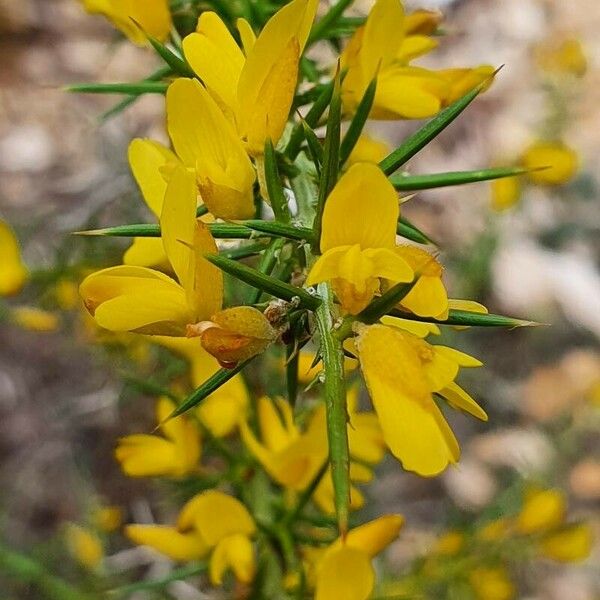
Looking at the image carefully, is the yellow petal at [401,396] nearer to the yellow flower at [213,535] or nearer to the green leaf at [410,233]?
the green leaf at [410,233]

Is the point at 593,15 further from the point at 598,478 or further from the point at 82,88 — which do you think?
the point at 82,88

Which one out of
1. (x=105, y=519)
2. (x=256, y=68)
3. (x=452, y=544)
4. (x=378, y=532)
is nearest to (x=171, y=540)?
(x=378, y=532)

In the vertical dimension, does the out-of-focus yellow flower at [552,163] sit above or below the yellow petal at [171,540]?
above

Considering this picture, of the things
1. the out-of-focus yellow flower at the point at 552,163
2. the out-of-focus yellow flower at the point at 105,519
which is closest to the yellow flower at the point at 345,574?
the out-of-focus yellow flower at the point at 552,163

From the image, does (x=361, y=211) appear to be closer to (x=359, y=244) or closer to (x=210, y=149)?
(x=359, y=244)

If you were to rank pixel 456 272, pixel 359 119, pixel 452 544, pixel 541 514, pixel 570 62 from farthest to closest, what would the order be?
pixel 456 272, pixel 570 62, pixel 452 544, pixel 541 514, pixel 359 119

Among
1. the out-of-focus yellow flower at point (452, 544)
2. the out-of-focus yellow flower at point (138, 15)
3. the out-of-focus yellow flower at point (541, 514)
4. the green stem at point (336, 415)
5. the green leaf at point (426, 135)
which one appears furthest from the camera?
the out-of-focus yellow flower at point (452, 544)

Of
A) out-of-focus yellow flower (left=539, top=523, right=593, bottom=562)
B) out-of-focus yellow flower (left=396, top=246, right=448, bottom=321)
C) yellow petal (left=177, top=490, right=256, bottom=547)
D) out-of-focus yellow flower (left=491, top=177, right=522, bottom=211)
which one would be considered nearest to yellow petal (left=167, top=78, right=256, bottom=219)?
out-of-focus yellow flower (left=396, top=246, right=448, bottom=321)

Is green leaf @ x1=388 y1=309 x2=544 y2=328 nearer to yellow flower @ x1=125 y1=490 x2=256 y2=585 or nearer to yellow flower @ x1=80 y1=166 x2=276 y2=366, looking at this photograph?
yellow flower @ x1=80 y1=166 x2=276 y2=366
